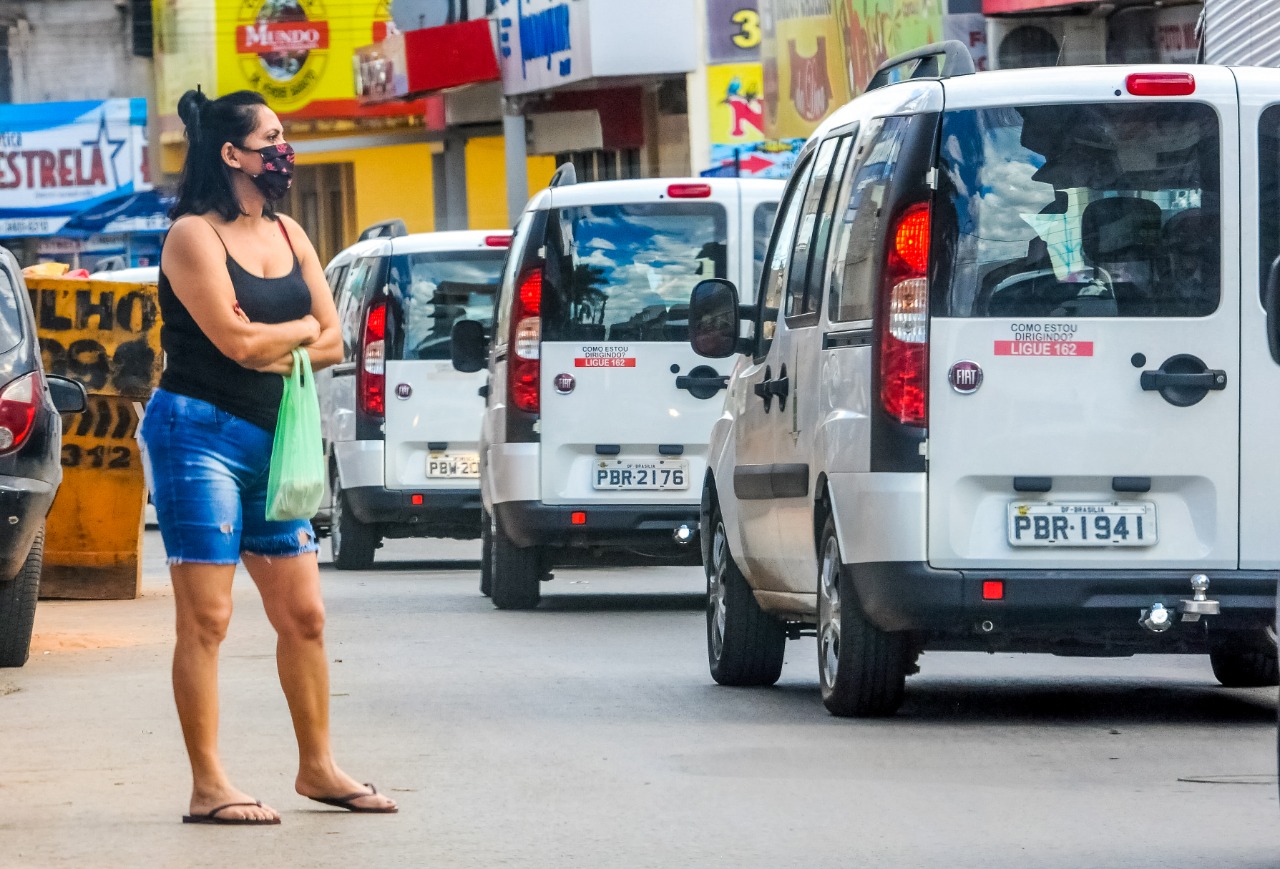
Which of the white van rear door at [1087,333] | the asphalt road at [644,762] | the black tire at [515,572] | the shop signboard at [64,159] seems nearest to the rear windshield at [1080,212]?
A: the white van rear door at [1087,333]

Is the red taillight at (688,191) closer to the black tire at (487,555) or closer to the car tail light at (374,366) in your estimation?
the black tire at (487,555)

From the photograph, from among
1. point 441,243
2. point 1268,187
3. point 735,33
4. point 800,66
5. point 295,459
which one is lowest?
point 295,459

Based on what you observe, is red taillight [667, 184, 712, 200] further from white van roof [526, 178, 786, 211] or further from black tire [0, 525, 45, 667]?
black tire [0, 525, 45, 667]

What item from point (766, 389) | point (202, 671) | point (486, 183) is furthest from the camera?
point (486, 183)

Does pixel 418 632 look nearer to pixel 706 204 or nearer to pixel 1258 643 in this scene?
pixel 706 204

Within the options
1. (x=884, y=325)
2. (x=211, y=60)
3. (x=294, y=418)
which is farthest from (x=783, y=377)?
(x=211, y=60)

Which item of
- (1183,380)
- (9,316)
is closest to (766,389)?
(1183,380)

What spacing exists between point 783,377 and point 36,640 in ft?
14.6

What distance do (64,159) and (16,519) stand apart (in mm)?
44115

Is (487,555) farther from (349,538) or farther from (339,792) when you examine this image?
(339,792)

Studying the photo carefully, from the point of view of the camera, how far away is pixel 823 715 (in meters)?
9.11

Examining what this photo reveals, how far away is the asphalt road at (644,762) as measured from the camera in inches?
256

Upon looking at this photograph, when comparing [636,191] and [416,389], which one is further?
[416,389]

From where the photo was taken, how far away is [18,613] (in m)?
11.3
